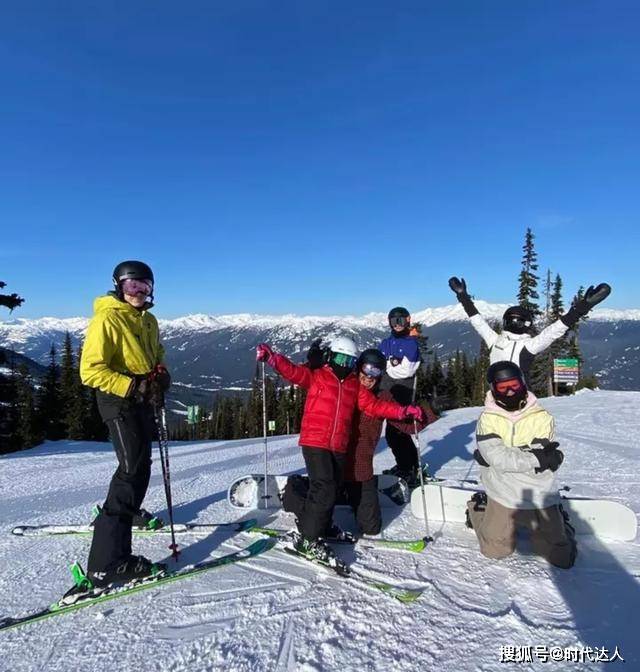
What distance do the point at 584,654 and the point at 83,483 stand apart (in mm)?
6614

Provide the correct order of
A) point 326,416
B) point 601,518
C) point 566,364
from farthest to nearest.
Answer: point 566,364, point 326,416, point 601,518

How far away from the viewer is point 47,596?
10.7 feet

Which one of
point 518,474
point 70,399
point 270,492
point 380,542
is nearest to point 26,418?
point 70,399

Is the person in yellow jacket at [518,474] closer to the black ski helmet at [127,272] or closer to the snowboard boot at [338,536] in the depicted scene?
the snowboard boot at [338,536]

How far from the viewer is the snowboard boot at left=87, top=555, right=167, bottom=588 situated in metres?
3.29

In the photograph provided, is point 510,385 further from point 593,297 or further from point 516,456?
point 593,297

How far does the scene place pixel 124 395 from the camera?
133 inches

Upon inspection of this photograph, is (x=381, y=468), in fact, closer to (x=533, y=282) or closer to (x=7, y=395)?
(x=7, y=395)

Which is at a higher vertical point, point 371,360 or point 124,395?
point 371,360

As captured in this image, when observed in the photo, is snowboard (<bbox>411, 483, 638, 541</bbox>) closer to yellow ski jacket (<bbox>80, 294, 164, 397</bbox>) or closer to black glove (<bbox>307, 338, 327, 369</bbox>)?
black glove (<bbox>307, 338, 327, 369</bbox>)

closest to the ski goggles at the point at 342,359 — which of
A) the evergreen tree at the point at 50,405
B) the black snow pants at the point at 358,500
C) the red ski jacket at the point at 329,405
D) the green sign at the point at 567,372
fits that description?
the red ski jacket at the point at 329,405

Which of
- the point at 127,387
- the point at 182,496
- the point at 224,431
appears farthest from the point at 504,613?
the point at 224,431

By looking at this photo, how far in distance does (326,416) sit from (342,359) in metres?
0.56

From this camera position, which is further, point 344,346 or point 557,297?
point 557,297
